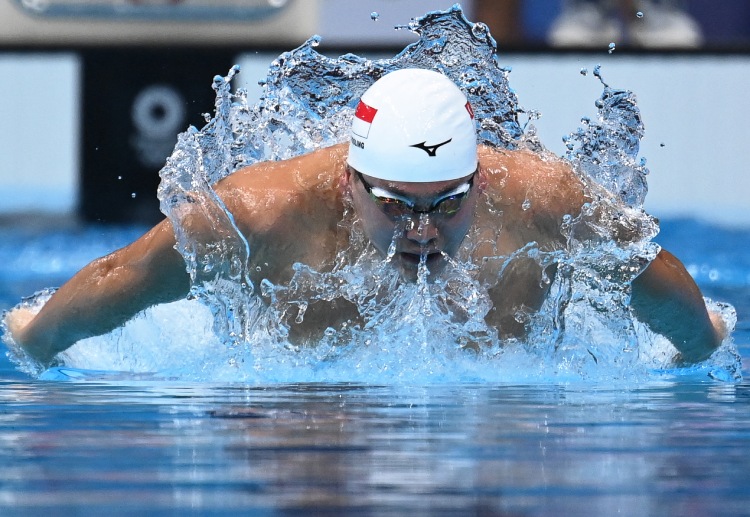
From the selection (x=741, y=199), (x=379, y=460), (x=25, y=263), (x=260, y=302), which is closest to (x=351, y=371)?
(x=260, y=302)

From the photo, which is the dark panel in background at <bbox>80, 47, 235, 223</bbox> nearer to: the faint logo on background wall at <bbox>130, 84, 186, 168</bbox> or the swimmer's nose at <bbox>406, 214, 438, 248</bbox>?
the faint logo on background wall at <bbox>130, 84, 186, 168</bbox>

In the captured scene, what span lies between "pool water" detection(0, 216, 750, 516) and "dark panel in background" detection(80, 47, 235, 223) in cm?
397

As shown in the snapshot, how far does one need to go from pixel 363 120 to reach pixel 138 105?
4.22m

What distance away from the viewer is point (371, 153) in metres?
3.05

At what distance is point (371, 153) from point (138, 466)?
3.97 ft

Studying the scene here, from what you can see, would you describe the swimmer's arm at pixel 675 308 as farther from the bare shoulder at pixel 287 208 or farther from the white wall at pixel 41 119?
the white wall at pixel 41 119

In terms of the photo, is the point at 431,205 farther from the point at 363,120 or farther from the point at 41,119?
the point at 41,119

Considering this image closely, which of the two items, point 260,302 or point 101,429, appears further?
point 260,302

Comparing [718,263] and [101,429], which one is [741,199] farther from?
[101,429]

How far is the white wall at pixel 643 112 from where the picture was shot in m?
6.88

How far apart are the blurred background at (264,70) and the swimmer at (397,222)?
3.62 meters

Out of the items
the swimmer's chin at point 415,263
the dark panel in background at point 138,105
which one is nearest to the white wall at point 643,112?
the dark panel in background at point 138,105

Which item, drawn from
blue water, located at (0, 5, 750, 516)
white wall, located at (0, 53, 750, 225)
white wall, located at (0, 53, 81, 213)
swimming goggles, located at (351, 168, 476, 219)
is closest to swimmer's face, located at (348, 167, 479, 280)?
swimming goggles, located at (351, 168, 476, 219)

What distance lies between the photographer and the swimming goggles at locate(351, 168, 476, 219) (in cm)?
294
